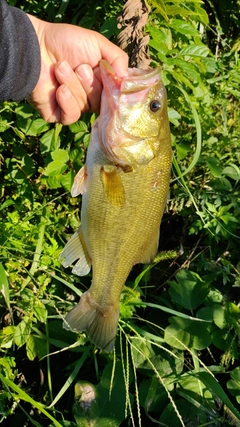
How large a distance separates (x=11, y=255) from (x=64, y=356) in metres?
0.74

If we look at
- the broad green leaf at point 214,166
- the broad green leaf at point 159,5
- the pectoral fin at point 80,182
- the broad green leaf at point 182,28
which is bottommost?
the broad green leaf at point 214,166

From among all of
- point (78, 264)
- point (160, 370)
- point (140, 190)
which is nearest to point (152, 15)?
point (140, 190)

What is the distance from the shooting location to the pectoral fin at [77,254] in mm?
2131

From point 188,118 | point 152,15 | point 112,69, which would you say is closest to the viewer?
point 112,69

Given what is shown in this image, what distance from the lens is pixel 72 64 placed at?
2174mm

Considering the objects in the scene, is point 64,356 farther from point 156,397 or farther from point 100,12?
point 100,12

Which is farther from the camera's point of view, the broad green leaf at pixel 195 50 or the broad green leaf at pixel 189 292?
the broad green leaf at pixel 189 292

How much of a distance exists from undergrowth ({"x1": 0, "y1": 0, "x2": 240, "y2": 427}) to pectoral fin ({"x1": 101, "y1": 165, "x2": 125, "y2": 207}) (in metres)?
0.47

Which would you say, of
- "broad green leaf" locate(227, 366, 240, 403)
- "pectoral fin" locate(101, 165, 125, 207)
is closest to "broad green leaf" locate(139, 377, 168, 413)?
"broad green leaf" locate(227, 366, 240, 403)

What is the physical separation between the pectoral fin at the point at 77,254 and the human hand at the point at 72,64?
1.74ft

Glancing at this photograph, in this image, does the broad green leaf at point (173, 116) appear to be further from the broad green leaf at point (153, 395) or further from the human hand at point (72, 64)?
the broad green leaf at point (153, 395)

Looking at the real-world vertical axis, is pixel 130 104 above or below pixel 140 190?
above

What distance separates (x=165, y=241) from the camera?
11.3ft

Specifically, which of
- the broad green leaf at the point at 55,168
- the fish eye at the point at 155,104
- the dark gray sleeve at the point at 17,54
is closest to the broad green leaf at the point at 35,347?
the broad green leaf at the point at 55,168
